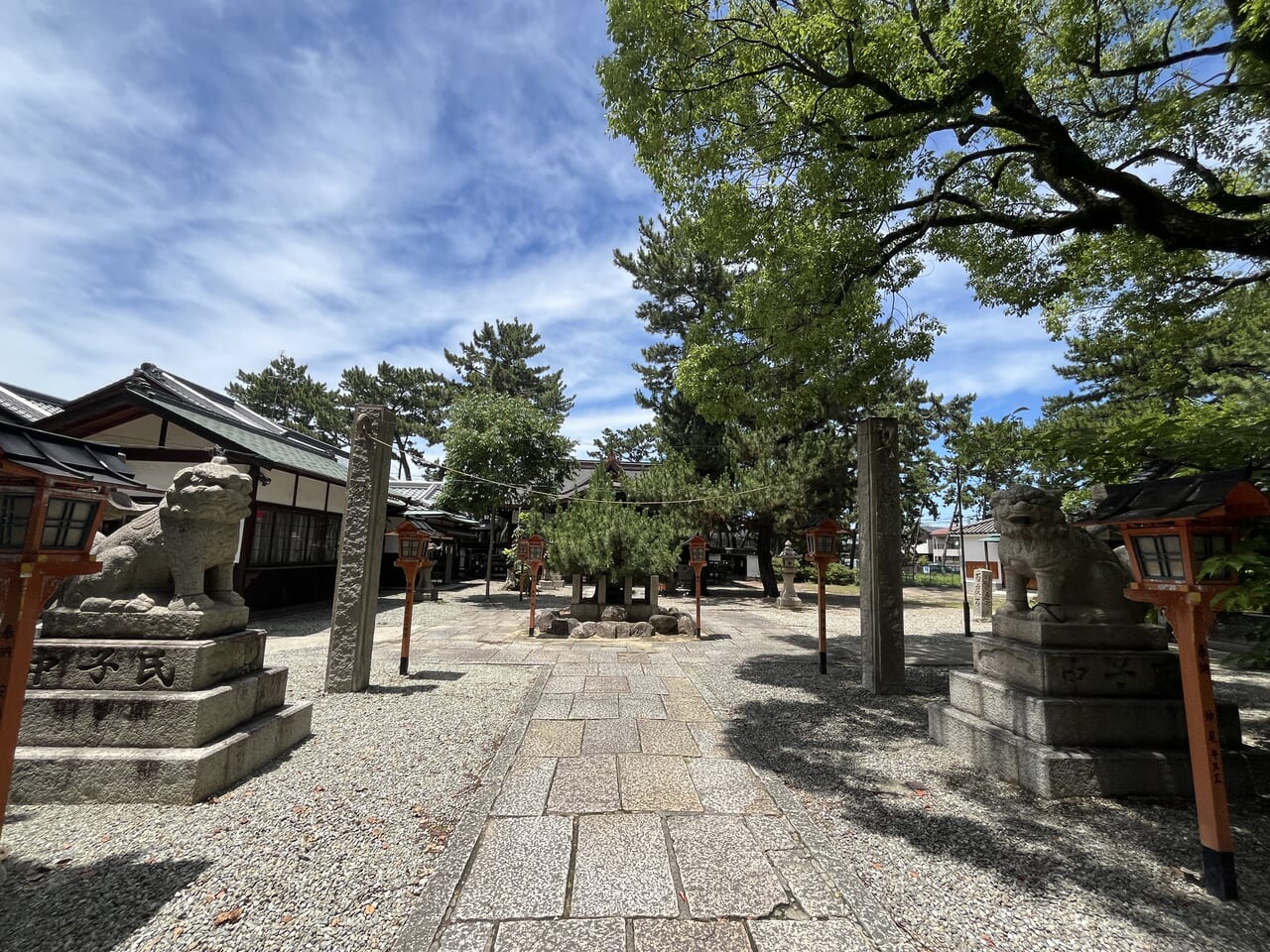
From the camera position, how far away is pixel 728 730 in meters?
4.86

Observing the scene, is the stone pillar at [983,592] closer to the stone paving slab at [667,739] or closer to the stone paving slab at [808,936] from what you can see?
the stone paving slab at [667,739]

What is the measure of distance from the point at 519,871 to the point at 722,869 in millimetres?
1007

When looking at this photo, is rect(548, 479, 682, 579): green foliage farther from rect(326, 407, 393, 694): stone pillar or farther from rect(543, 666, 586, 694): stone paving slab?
rect(326, 407, 393, 694): stone pillar

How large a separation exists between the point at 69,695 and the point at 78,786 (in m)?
0.54

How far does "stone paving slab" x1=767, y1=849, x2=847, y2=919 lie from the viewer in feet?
7.79

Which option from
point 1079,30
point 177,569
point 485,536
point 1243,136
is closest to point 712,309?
point 1079,30

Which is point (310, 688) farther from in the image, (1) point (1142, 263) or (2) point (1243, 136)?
(2) point (1243, 136)

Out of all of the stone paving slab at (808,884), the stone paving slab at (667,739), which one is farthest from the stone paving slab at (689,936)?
the stone paving slab at (667,739)

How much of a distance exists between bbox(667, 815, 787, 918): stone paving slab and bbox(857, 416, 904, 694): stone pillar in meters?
3.88

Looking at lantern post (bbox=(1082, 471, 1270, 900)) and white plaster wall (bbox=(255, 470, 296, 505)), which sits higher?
white plaster wall (bbox=(255, 470, 296, 505))

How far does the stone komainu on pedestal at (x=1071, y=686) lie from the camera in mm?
3547

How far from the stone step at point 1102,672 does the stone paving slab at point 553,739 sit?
352 cm

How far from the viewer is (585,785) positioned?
3619mm

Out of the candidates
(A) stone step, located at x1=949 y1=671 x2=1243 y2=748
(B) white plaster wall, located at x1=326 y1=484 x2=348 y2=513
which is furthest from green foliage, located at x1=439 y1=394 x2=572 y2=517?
(A) stone step, located at x1=949 y1=671 x2=1243 y2=748
